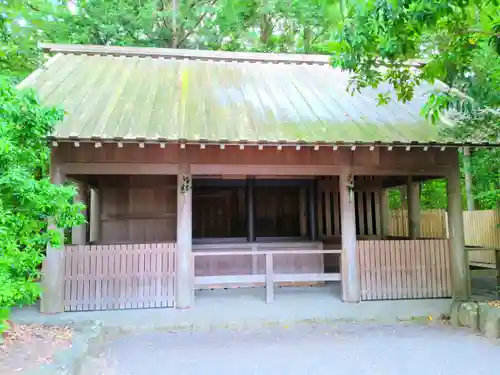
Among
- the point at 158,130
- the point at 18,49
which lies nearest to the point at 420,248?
the point at 158,130

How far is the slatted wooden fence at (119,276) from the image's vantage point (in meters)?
6.29

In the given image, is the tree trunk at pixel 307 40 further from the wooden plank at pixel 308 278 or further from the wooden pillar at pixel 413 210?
the wooden plank at pixel 308 278

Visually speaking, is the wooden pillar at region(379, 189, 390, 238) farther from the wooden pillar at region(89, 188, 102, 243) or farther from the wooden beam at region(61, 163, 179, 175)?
the wooden pillar at region(89, 188, 102, 243)

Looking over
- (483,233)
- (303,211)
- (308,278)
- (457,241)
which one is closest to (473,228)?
(483,233)

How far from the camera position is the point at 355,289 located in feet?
22.0

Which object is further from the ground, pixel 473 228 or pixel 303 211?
pixel 303 211

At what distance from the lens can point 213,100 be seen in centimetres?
750

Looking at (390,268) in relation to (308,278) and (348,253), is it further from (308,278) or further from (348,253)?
(308,278)

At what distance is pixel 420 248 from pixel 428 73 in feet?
9.93

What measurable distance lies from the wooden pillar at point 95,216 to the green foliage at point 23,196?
389cm

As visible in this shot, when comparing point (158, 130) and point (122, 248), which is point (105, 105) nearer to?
point (158, 130)

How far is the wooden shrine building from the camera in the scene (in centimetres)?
625

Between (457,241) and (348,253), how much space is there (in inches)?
77.5

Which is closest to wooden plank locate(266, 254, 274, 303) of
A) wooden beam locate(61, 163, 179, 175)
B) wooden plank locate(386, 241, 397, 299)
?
wooden plank locate(386, 241, 397, 299)
